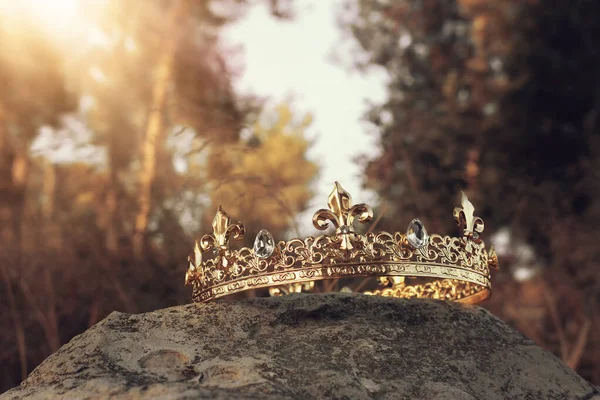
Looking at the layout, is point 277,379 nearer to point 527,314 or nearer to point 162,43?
point 527,314

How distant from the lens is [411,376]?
1953 millimetres

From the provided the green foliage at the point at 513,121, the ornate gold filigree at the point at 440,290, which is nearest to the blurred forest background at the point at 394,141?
the green foliage at the point at 513,121

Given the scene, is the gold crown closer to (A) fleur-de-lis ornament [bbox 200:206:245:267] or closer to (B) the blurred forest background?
(A) fleur-de-lis ornament [bbox 200:206:245:267]

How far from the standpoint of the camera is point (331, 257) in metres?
2.50

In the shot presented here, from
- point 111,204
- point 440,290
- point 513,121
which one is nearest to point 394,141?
point 440,290

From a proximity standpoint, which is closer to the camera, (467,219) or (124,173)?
(467,219)

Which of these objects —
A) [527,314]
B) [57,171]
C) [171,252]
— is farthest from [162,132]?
[57,171]

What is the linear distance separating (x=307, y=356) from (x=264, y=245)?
25.8 inches

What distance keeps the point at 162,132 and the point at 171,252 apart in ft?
8.97

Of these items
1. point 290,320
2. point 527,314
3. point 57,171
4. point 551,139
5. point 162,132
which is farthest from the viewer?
point 57,171

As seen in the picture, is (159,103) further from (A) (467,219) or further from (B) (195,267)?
(A) (467,219)

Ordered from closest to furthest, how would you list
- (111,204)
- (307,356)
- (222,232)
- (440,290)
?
(307,356) → (222,232) → (440,290) → (111,204)

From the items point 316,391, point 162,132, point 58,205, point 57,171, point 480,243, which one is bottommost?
point 316,391

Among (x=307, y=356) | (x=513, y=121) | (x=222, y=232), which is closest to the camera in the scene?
(x=307, y=356)
